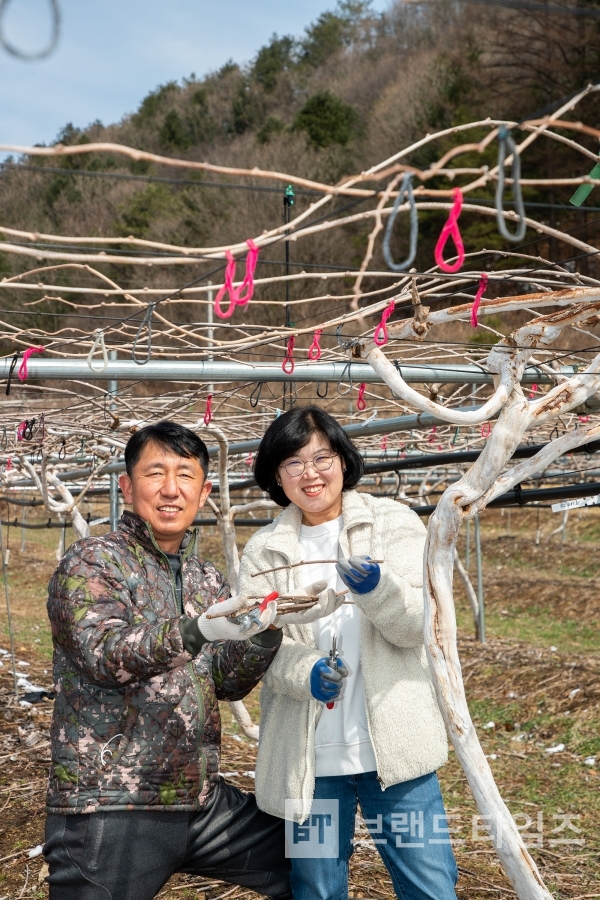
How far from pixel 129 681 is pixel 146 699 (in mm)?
134

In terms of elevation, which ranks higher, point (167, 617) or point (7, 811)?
point (167, 617)

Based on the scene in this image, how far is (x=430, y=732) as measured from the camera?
7.86ft

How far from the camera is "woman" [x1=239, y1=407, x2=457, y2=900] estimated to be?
91.4 inches

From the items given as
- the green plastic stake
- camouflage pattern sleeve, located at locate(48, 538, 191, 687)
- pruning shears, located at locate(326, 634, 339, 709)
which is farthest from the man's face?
the green plastic stake

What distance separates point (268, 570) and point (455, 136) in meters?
16.2

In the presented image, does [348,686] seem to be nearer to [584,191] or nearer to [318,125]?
[584,191]

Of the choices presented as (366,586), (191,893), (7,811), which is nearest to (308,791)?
(366,586)

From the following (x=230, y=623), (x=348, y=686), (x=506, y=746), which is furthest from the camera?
(x=506, y=746)

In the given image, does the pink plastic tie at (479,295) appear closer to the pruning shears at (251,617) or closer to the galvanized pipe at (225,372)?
the pruning shears at (251,617)

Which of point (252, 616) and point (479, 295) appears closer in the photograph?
point (252, 616)

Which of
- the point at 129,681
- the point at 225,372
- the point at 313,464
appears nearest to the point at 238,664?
the point at 129,681

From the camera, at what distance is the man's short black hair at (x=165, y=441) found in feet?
8.14

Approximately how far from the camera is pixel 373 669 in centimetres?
240

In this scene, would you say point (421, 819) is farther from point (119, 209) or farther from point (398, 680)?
point (119, 209)
